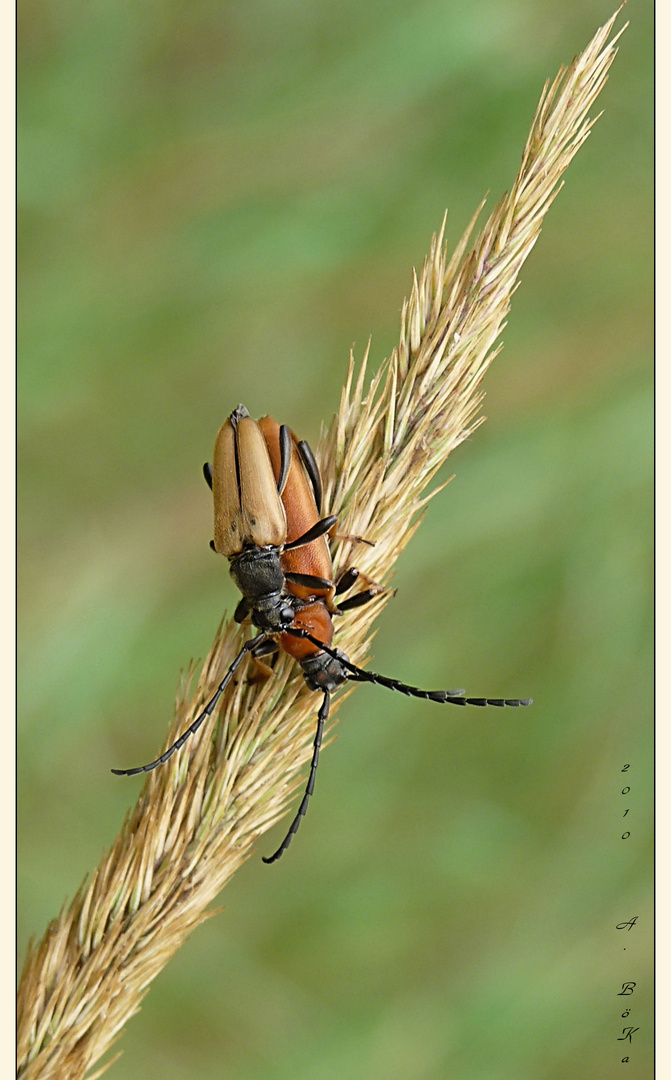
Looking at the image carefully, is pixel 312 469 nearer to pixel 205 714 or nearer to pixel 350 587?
pixel 350 587

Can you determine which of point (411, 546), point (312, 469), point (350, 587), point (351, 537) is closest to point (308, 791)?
point (350, 587)

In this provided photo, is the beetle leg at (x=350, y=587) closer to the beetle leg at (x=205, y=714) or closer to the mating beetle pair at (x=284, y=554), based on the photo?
the mating beetle pair at (x=284, y=554)

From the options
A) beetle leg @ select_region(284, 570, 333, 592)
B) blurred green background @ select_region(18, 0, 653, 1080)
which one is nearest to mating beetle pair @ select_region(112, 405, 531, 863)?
beetle leg @ select_region(284, 570, 333, 592)

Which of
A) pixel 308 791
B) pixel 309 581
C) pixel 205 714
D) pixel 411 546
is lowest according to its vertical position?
pixel 205 714

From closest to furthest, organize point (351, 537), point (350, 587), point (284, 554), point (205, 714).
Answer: point (205, 714), point (351, 537), point (350, 587), point (284, 554)

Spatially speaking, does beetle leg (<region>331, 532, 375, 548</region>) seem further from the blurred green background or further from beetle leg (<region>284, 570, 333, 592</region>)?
the blurred green background


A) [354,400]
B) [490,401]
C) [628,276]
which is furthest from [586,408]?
[354,400]

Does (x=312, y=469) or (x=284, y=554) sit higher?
(x=312, y=469)

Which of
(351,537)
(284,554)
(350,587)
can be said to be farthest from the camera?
(284,554)
